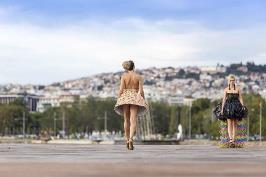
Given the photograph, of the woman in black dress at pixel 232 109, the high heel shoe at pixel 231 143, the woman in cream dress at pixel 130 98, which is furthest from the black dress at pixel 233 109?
the woman in cream dress at pixel 130 98

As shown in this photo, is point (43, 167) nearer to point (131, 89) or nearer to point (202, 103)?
point (131, 89)

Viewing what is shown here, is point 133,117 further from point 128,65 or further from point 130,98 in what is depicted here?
point 128,65

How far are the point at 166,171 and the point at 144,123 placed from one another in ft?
399

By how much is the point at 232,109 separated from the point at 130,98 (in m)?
3.62

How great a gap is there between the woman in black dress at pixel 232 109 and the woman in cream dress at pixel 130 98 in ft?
10.6

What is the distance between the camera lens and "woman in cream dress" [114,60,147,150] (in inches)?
624

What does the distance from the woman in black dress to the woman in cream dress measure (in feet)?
10.6

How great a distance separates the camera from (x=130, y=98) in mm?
→ 15922

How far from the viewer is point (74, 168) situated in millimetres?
8250

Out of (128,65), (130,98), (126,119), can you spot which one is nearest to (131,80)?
(128,65)

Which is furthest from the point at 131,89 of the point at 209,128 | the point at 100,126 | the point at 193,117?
the point at 100,126

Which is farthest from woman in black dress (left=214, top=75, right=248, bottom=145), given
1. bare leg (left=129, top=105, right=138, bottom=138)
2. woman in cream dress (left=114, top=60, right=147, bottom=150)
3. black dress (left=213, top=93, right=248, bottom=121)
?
bare leg (left=129, top=105, right=138, bottom=138)

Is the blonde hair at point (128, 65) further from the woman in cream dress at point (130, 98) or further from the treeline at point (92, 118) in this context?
the treeline at point (92, 118)

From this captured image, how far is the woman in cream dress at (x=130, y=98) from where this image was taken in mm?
15859
